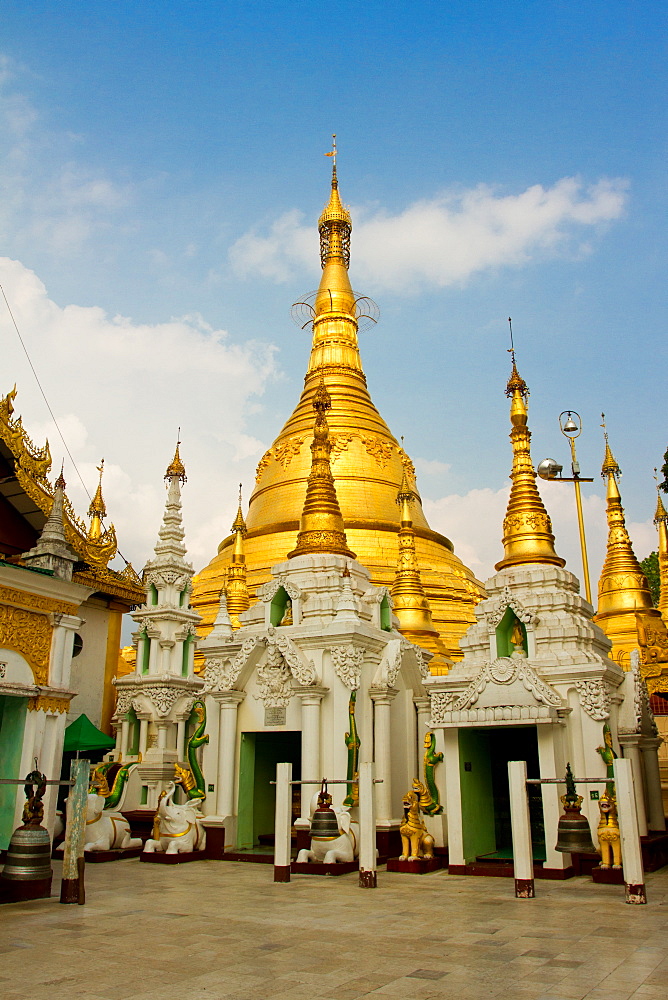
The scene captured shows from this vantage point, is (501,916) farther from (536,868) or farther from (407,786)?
(407,786)

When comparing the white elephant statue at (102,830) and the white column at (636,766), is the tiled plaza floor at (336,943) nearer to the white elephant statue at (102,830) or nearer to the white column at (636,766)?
the white column at (636,766)

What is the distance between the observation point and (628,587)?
25094mm

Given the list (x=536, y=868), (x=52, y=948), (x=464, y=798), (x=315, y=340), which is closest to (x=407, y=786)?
(x=464, y=798)

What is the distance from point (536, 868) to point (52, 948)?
7451 millimetres

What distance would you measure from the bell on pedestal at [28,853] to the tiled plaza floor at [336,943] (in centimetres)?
29

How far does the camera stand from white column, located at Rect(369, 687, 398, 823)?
14477 millimetres

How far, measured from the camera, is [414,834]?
1273 centimetres

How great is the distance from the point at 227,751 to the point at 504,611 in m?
5.63

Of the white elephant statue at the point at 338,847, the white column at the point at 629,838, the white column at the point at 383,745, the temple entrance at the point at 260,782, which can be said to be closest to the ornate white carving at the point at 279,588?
the white column at the point at 383,745

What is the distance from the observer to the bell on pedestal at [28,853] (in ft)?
29.4

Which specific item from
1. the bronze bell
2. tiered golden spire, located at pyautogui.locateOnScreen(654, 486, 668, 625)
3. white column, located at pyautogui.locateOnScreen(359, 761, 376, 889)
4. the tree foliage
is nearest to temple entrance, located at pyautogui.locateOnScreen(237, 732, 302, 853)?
the bronze bell

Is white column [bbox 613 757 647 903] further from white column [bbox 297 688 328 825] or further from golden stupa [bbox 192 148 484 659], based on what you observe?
golden stupa [bbox 192 148 484 659]

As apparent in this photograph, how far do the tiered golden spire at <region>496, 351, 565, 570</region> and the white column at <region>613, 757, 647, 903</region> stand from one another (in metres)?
6.45

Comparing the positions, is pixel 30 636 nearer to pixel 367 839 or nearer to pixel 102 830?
pixel 102 830
